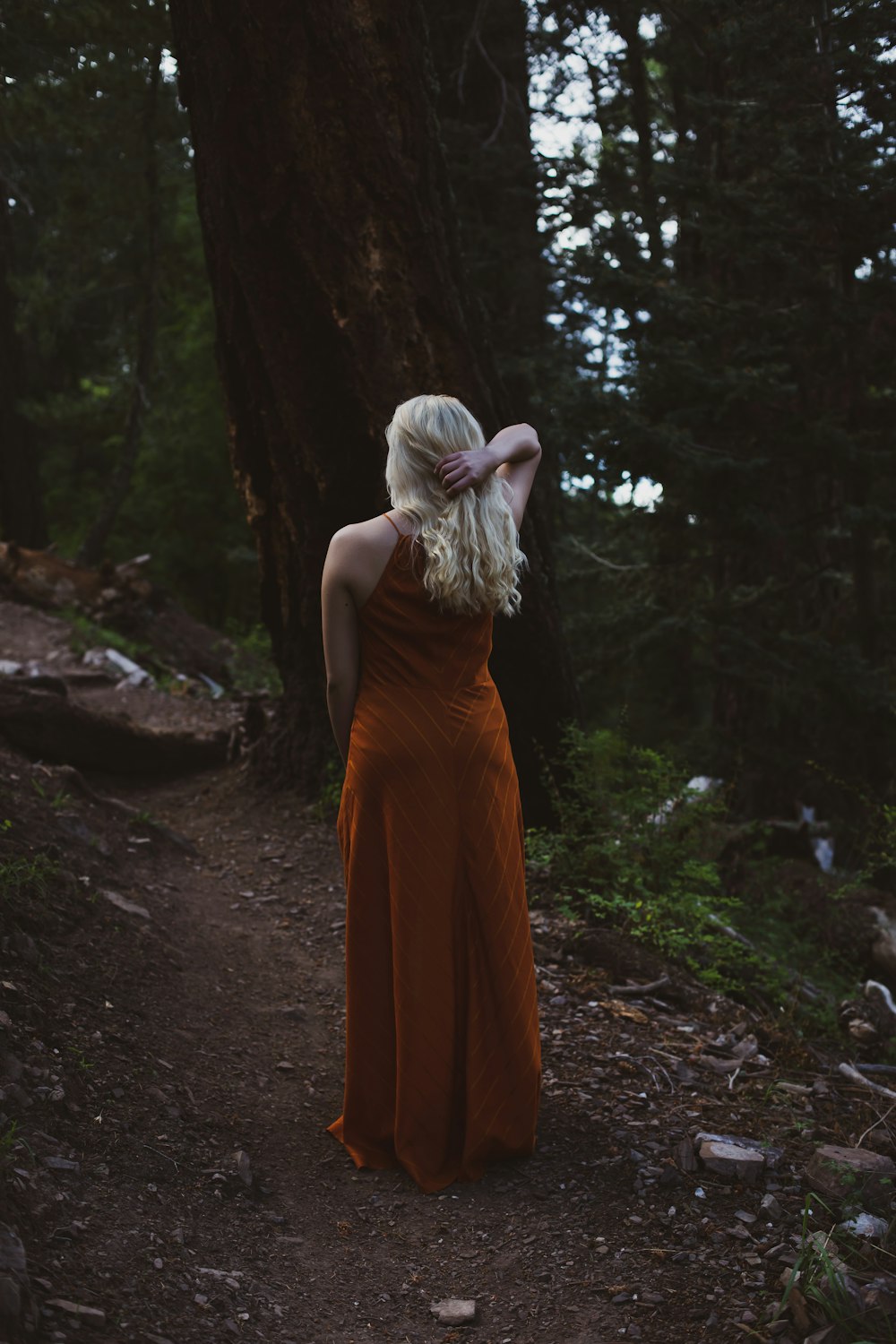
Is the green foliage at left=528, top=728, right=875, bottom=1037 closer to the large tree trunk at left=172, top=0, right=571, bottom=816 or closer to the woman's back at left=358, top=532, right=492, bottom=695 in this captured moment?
the large tree trunk at left=172, top=0, right=571, bottom=816

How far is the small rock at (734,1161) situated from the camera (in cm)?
353

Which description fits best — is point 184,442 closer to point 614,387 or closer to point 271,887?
point 614,387

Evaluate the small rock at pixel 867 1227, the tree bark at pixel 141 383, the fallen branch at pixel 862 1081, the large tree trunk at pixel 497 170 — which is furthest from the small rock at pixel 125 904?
the tree bark at pixel 141 383

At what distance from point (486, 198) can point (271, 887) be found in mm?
7066

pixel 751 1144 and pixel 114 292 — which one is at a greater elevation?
pixel 114 292

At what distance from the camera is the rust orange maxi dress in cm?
360

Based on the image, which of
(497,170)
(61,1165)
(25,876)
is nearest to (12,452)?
(497,170)

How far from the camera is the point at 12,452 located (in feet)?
49.0

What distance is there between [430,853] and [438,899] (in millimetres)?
158

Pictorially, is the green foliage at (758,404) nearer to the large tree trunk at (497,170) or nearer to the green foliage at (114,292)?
the large tree trunk at (497,170)

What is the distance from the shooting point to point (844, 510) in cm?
745

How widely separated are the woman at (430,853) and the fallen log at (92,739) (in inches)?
174

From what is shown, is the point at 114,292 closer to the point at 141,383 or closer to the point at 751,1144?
the point at 141,383

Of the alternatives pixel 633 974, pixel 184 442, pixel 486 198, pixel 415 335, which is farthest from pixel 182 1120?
pixel 184 442
